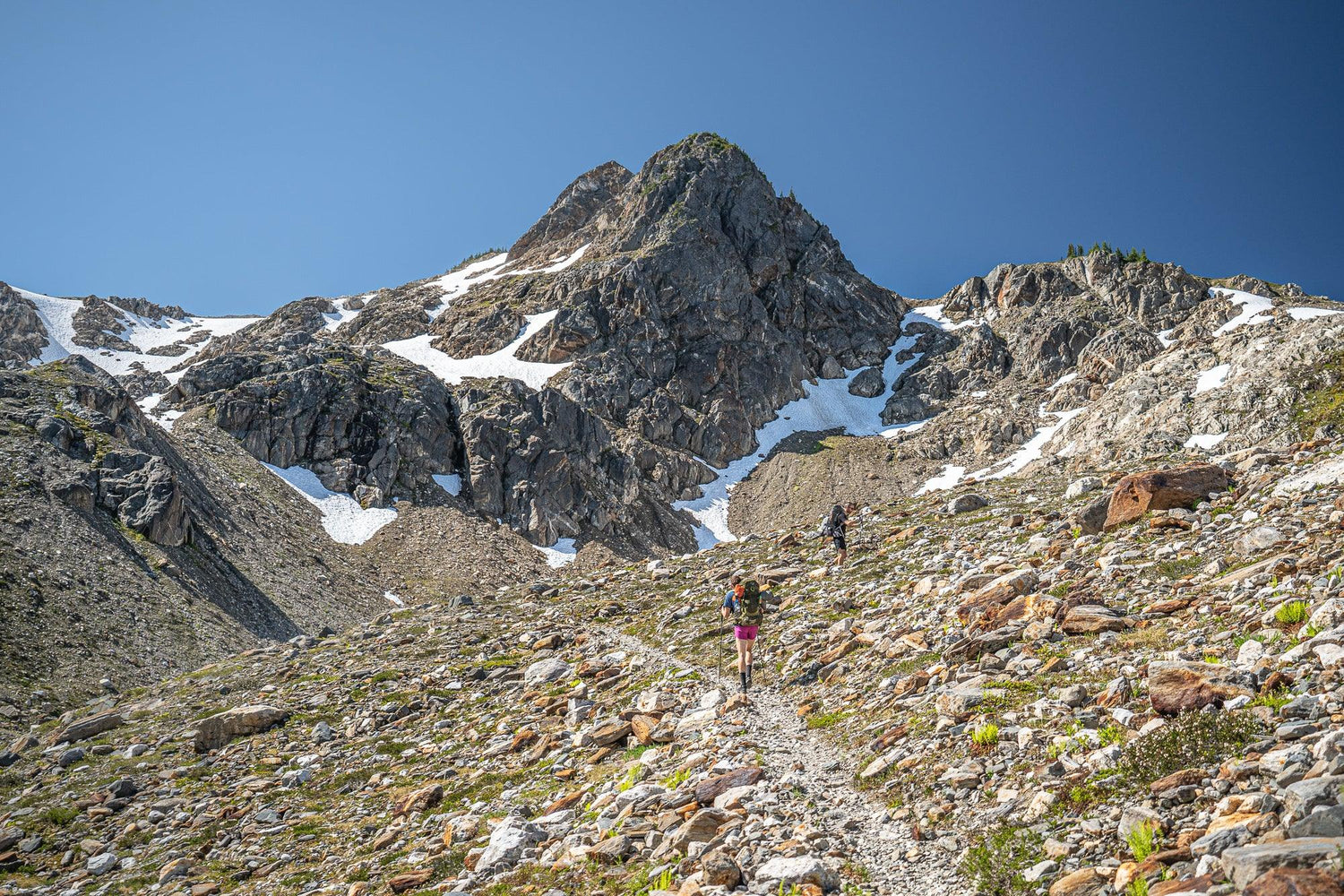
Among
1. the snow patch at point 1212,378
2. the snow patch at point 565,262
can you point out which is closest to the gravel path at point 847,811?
the snow patch at point 1212,378

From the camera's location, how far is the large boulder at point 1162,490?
1833 cm

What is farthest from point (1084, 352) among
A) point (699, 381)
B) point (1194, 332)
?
point (699, 381)

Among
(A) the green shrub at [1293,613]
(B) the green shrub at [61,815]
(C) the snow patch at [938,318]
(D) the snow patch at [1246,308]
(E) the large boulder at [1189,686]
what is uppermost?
(C) the snow patch at [938,318]

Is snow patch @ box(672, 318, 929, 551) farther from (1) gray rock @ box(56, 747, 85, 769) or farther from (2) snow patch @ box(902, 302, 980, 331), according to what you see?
(1) gray rock @ box(56, 747, 85, 769)

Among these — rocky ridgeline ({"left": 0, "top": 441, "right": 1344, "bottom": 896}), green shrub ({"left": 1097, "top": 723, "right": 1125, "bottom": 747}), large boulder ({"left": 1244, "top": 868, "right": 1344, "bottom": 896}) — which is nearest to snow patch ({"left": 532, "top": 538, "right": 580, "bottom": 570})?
rocky ridgeline ({"left": 0, "top": 441, "right": 1344, "bottom": 896})

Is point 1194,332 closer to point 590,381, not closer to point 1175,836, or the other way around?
point 590,381

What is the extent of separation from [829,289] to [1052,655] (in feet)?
477

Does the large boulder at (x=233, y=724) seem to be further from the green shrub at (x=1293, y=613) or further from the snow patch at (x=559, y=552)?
the snow patch at (x=559, y=552)

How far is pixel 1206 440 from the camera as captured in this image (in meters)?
66.5

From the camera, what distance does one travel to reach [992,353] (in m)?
128

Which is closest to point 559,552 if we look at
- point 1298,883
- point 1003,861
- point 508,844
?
point 508,844

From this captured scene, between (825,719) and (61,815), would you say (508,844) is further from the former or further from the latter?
(61,815)

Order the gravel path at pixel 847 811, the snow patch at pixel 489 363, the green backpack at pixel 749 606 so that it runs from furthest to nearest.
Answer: the snow patch at pixel 489 363
the green backpack at pixel 749 606
the gravel path at pixel 847 811

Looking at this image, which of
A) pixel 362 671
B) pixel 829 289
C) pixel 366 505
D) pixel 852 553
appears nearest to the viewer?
pixel 362 671
